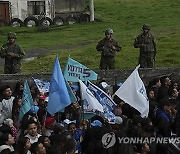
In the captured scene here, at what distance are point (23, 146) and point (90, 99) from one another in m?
2.21

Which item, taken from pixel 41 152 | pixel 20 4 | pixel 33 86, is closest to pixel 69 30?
pixel 20 4

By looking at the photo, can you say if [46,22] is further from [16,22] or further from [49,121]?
[49,121]

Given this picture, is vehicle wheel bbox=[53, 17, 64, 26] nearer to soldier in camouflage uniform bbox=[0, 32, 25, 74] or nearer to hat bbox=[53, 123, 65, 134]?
soldier in camouflage uniform bbox=[0, 32, 25, 74]

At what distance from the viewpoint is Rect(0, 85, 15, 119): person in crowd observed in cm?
1135

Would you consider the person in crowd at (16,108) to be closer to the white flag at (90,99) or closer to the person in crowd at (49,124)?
the person in crowd at (49,124)

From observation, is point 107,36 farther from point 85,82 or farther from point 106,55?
point 85,82

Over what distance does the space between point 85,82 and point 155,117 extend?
1.75 metres

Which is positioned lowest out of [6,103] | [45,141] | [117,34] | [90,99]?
[117,34]

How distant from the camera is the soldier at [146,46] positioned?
16.0 meters

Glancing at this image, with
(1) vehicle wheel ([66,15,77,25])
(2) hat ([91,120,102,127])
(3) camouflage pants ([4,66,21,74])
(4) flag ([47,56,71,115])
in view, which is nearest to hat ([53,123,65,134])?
(4) flag ([47,56,71,115])

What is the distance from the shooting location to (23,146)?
890 centimetres

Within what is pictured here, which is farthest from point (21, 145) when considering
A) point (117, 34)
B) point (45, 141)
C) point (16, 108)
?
point (117, 34)

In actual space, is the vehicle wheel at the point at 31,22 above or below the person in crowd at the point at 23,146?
below

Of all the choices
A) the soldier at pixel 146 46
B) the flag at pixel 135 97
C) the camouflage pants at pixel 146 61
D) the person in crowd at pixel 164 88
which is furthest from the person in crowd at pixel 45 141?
the camouflage pants at pixel 146 61
